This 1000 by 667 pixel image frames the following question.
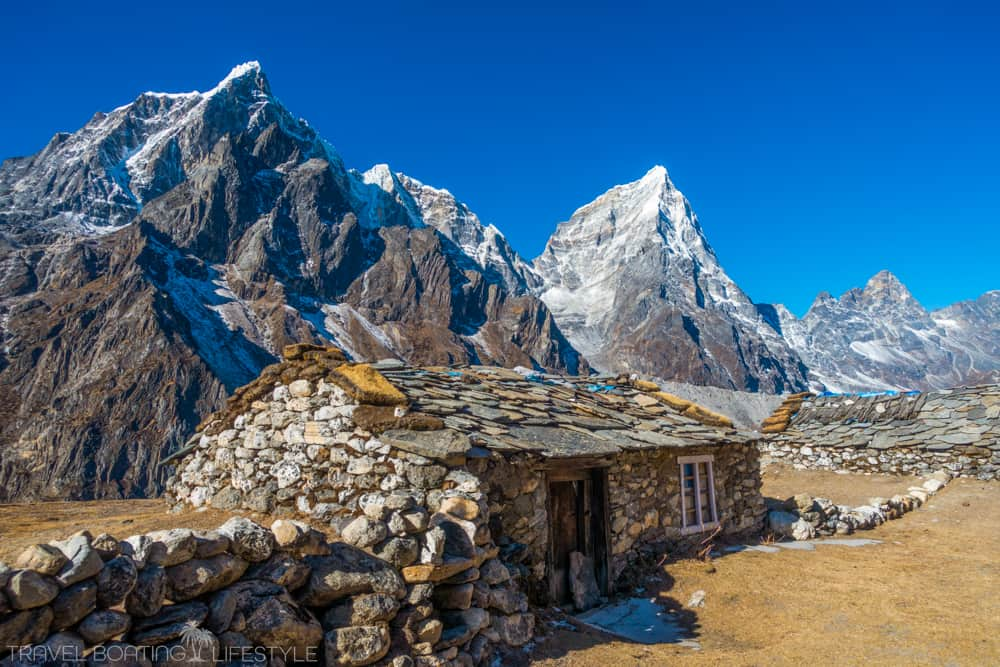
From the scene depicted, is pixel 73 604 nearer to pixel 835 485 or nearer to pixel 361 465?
pixel 361 465

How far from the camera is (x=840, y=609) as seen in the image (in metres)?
8.74

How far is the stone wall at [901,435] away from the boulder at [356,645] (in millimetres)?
22240

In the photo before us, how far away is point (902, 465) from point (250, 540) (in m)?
23.4

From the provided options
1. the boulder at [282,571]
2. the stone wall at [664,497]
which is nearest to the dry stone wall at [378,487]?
the boulder at [282,571]

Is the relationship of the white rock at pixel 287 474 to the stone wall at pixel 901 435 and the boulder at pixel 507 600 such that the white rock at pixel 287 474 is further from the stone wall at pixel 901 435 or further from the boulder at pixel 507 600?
the stone wall at pixel 901 435

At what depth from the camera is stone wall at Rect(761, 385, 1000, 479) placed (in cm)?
2055

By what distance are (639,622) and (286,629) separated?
5672 mm

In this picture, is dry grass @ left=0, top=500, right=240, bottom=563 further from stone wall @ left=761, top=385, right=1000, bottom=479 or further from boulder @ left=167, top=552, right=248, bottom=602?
stone wall @ left=761, top=385, right=1000, bottom=479

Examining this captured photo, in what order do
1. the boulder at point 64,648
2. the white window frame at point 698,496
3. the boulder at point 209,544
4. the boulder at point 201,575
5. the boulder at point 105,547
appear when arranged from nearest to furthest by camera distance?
the boulder at point 64,648 < the boulder at point 105,547 < the boulder at point 201,575 < the boulder at point 209,544 < the white window frame at point 698,496

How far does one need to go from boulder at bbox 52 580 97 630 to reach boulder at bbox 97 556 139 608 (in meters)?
0.05

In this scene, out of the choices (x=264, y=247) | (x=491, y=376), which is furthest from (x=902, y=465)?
(x=264, y=247)

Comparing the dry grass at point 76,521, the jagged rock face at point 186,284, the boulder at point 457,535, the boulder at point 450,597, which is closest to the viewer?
the boulder at point 450,597

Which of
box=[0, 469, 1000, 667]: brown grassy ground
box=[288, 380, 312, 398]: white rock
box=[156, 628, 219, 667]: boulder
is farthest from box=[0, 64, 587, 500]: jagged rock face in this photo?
box=[156, 628, 219, 667]: boulder

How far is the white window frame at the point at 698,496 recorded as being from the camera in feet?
39.0
